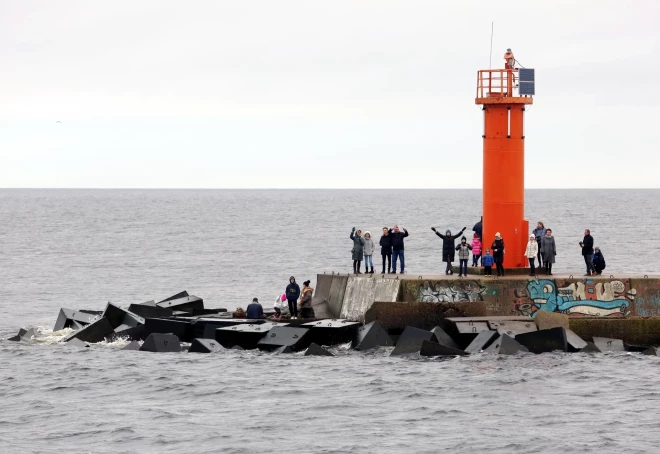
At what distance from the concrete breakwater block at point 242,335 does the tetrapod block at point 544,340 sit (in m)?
6.32

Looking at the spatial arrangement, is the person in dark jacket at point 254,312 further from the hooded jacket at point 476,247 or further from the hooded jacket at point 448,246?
the hooded jacket at point 476,247

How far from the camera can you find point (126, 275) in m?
55.2

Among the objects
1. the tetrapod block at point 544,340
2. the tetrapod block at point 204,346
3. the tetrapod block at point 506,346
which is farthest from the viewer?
the tetrapod block at point 204,346

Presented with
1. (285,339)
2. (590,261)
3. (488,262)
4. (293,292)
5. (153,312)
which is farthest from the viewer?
(153,312)

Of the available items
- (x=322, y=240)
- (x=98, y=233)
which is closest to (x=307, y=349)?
(x=322, y=240)

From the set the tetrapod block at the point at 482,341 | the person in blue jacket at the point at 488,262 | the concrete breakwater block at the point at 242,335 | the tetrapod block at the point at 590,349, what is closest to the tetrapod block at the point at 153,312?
the concrete breakwater block at the point at 242,335

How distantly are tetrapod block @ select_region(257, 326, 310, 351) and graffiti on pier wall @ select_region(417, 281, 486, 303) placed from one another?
3038 millimetres

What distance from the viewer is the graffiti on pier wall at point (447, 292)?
29000 mm

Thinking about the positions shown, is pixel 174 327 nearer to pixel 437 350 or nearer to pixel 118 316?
pixel 118 316

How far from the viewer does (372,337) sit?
28.1 meters

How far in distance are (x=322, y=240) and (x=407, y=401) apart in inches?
2364

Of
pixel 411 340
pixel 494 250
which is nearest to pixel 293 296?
pixel 411 340
